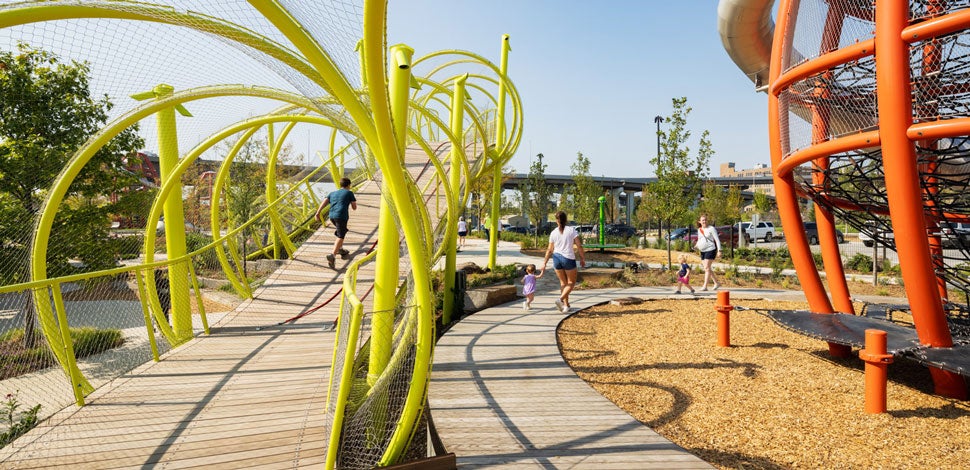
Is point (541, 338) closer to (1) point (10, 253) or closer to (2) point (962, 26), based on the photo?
(2) point (962, 26)

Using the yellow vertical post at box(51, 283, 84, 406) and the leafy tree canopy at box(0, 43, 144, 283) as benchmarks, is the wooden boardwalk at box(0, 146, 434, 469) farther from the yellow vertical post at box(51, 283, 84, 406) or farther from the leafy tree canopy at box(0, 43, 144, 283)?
the leafy tree canopy at box(0, 43, 144, 283)

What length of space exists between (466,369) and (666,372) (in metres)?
1.93

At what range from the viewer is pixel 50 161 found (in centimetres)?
651

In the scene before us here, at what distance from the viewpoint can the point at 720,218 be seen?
35406 millimetres

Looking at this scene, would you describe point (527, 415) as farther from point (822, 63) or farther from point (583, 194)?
point (583, 194)

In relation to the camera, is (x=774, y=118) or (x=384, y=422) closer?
(x=384, y=422)

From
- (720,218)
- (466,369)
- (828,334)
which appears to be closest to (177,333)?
(466,369)

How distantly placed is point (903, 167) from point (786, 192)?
161cm

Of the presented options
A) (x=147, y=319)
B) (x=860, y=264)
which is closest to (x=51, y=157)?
(x=147, y=319)

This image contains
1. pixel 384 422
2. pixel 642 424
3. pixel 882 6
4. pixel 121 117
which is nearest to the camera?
pixel 384 422

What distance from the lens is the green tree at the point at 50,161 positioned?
20.5 ft

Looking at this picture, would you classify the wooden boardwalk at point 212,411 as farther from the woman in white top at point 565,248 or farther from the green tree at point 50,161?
the woman in white top at point 565,248

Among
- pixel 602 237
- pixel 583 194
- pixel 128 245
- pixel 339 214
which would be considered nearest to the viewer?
pixel 128 245

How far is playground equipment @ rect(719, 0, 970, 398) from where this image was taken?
363 cm
